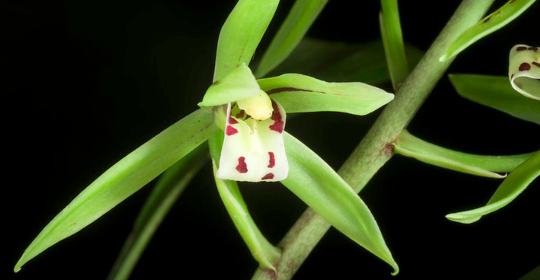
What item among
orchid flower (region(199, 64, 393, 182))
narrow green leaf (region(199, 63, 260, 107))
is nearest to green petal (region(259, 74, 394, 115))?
orchid flower (region(199, 64, 393, 182))

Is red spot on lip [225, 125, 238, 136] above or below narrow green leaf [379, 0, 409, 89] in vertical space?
below

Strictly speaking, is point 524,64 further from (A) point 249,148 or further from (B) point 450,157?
(A) point 249,148

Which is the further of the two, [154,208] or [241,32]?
[154,208]

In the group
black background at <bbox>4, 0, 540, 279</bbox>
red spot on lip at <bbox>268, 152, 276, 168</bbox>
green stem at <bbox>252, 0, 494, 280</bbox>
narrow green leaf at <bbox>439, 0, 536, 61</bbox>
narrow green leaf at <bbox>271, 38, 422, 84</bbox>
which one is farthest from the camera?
black background at <bbox>4, 0, 540, 279</bbox>

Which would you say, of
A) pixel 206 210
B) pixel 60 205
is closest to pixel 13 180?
pixel 60 205

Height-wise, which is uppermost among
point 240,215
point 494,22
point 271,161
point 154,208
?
point 494,22

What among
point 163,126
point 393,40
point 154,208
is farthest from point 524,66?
point 163,126

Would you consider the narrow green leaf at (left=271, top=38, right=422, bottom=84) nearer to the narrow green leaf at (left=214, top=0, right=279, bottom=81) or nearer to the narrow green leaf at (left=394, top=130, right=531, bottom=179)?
the narrow green leaf at (left=394, top=130, right=531, bottom=179)

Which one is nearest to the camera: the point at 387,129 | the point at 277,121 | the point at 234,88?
the point at 234,88

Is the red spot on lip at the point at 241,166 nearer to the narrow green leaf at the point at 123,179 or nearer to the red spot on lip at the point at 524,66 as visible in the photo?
the narrow green leaf at the point at 123,179
